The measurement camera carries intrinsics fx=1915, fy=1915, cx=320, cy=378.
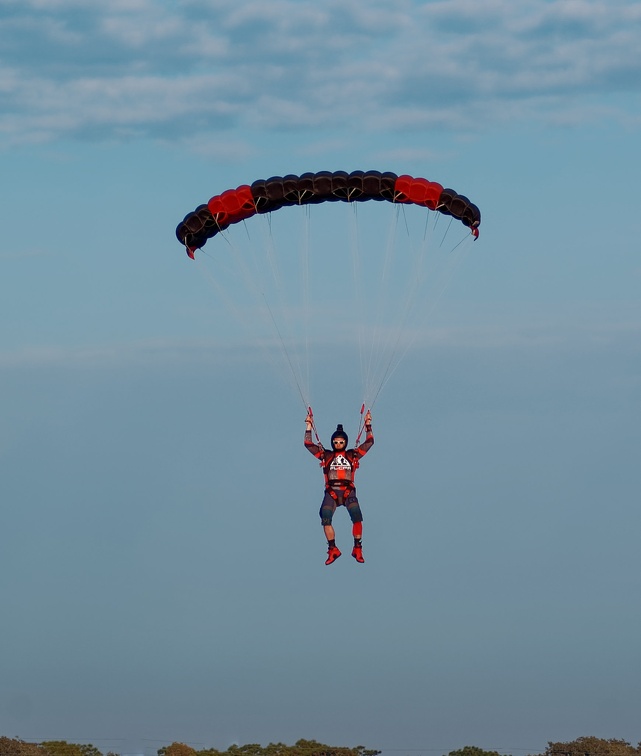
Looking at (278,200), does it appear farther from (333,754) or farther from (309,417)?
(333,754)

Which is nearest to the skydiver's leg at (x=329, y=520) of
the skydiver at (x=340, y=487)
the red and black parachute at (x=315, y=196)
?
the skydiver at (x=340, y=487)

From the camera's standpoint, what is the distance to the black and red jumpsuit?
44.2 meters

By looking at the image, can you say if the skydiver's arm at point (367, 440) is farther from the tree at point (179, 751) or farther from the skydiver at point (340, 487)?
the tree at point (179, 751)

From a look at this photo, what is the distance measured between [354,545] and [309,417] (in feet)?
10.3

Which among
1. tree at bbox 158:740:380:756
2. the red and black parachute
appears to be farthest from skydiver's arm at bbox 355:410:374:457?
tree at bbox 158:740:380:756

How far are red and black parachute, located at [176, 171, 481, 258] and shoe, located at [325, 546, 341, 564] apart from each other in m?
8.36

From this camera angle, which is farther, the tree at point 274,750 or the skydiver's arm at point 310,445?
the tree at point 274,750

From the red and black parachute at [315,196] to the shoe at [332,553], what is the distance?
329 inches

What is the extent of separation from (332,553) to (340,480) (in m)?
1.69

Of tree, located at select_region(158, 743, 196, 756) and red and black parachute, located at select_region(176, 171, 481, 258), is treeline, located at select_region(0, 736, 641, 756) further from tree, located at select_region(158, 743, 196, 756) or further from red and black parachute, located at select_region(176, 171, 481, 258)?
red and black parachute, located at select_region(176, 171, 481, 258)

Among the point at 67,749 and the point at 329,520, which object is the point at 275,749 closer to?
the point at 67,749

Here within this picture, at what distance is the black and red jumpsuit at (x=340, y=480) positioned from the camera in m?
44.2

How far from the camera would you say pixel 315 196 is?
4591 centimetres

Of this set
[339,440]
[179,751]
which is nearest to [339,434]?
[339,440]
